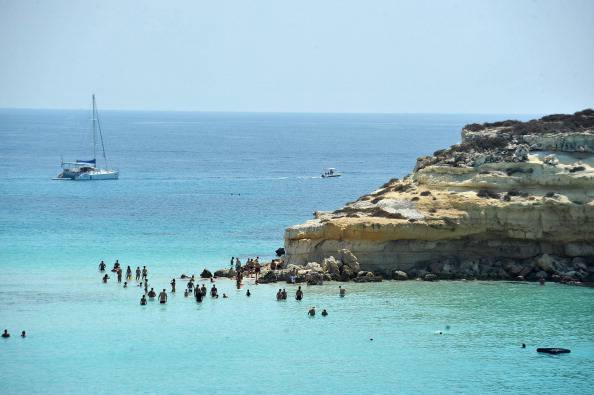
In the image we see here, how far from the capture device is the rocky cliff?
61906mm

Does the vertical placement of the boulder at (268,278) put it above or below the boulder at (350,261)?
below

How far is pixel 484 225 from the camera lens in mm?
62656

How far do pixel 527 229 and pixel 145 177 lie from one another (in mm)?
74337

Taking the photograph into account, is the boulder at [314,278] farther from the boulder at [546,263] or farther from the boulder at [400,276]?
the boulder at [546,263]

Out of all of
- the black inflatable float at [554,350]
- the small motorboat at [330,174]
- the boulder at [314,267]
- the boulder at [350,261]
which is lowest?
the small motorboat at [330,174]

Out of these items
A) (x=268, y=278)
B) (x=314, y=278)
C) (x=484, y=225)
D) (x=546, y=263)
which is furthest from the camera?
(x=484, y=225)

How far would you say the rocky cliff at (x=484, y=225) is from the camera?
6191cm

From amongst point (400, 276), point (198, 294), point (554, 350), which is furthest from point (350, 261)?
point (554, 350)

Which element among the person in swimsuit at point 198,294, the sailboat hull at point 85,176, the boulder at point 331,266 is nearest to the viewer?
the person in swimsuit at point 198,294

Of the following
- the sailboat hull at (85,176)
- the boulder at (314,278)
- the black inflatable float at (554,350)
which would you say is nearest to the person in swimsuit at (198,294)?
the boulder at (314,278)

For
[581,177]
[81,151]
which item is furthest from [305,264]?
[81,151]

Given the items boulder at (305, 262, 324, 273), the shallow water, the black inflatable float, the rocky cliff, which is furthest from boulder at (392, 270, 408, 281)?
the black inflatable float

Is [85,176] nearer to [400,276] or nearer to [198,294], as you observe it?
[198,294]

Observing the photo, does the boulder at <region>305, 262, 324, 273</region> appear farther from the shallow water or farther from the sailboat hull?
the sailboat hull
